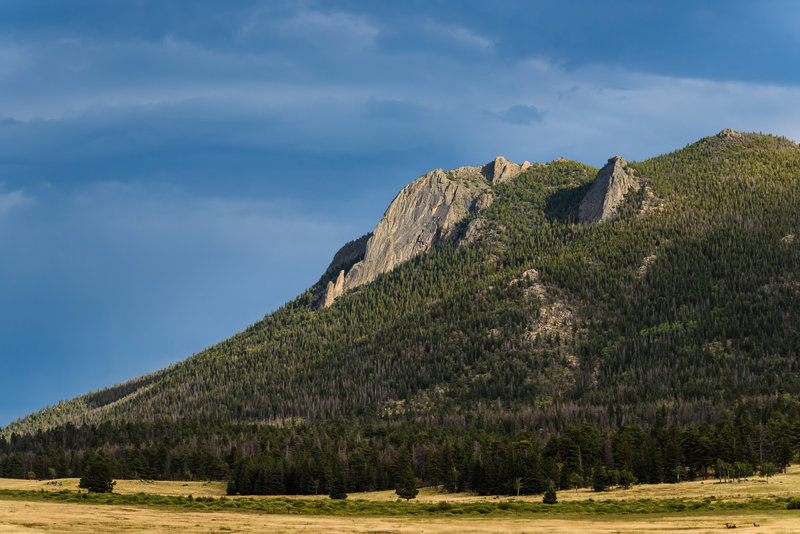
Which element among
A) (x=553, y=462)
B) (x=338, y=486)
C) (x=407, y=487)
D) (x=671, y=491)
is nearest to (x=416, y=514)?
(x=671, y=491)

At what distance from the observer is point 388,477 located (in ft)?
588

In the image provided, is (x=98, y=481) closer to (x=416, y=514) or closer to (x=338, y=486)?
(x=338, y=486)

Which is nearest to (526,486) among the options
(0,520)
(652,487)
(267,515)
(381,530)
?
(652,487)

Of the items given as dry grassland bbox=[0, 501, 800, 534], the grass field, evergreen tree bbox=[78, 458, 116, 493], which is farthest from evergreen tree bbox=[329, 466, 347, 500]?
dry grassland bbox=[0, 501, 800, 534]

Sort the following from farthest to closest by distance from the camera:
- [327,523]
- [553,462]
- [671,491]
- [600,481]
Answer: [553,462] → [600,481] → [671,491] → [327,523]

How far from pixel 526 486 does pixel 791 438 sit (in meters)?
54.8

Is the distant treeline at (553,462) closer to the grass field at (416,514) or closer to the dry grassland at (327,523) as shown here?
the grass field at (416,514)

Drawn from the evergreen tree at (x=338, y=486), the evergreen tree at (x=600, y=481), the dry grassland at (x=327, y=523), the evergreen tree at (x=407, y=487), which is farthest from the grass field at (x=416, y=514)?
the evergreen tree at (x=338, y=486)

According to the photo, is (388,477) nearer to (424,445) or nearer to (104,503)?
(424,445)

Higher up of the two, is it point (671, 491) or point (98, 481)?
point (98, 481)

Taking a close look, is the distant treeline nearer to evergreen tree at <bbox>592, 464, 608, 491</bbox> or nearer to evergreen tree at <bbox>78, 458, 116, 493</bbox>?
evergreen tree at <bbox>592, 464, 608, 491</bbox>

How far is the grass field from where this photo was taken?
71.9m

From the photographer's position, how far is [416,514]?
93.1 metres

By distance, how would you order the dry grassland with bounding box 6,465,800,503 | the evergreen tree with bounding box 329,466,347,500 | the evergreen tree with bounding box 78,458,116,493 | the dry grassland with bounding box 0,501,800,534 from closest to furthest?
the dry grassland with bounding box 0,501,800,534, the dry grassland with bounding box 6,465,800,503, the evergreen tree with bounding box 78,458,116,493, the evergreen tree with bounding box 329,466,347,500
